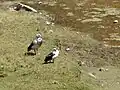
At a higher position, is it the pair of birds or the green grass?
the pair of birds

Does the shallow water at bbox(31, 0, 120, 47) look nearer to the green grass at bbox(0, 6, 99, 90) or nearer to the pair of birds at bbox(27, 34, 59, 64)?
the green grass at bbox(0, 6, 99, 90)

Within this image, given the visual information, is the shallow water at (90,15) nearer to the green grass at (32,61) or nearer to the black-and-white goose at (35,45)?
the green grass at (32,61)

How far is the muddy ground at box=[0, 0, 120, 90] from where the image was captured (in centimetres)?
1465

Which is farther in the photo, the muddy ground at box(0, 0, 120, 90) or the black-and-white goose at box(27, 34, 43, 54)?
the black-and-white goose at box(27, 34, 43, 54)

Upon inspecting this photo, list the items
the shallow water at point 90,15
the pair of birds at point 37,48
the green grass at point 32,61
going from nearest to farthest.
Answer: the green grass at point 32,61
the pair of birds at point 37,48
the shallow water at point 90,15

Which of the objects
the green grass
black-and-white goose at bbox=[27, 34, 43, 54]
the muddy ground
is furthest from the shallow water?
black-and-white goose at bbox=[27, 34, 43, 54]

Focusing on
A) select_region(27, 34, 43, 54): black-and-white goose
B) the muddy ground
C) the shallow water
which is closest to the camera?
the muddy ground

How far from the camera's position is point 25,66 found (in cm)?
1574

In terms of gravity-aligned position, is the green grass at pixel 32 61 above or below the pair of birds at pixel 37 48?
below

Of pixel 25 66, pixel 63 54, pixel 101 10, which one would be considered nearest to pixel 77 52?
pixel 63 54

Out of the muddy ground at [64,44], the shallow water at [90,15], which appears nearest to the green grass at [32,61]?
the muddy ground at [64,44]

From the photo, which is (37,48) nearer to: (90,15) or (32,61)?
(32,61)

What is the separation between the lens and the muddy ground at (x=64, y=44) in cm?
1465

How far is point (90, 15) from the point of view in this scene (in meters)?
24.1
